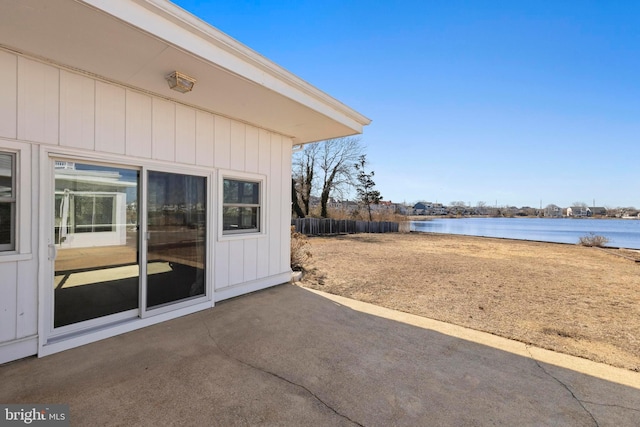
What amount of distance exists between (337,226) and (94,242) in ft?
48.6

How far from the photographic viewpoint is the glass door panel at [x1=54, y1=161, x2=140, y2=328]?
2707mm

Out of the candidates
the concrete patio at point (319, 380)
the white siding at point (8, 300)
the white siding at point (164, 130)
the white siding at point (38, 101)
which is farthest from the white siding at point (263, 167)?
the white siding at point (8, 300)

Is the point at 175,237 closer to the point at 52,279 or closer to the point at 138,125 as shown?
the point at 52,279

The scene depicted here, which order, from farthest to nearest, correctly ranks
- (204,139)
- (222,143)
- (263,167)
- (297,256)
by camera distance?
(297,256) < (263,167) < (222,143) < (204,139)

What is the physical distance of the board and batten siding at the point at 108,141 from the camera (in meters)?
2.29

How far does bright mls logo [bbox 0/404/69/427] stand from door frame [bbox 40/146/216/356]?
2.72ft

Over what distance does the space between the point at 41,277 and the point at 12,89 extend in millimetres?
1610

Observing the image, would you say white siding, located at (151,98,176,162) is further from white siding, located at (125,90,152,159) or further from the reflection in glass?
the reflection in glass

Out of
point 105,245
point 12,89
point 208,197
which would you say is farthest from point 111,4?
point 105,245

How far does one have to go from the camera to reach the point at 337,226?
1752cm

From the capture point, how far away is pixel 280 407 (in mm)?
1787

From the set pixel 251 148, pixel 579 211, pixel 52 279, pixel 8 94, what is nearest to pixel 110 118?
pixel 8 94

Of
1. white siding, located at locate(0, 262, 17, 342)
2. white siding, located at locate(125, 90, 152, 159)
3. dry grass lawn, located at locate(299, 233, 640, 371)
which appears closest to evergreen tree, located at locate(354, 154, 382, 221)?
dry grass lawn, located at locate(299, 233, 640, 371)

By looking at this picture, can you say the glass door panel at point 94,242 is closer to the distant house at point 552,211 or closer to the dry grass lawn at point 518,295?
the dry grass lawn at point 518,295
